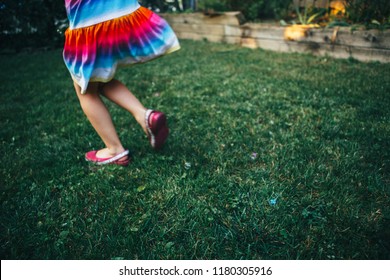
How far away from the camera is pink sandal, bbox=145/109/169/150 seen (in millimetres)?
1935

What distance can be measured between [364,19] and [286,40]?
3.97ft

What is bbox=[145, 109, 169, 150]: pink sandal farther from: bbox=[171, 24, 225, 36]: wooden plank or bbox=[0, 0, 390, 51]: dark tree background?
bbox=[171, 24, 225, 36]: wooden plank

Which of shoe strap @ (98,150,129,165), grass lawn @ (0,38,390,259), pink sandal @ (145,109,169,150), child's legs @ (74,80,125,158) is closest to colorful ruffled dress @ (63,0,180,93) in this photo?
child's legs @ (74,80,125,158)

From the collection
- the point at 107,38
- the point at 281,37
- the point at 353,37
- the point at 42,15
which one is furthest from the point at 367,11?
the point at 42,15

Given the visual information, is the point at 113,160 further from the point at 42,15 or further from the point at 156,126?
the point at 42,15

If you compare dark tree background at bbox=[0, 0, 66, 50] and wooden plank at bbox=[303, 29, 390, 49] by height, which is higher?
dark tree background at bbox=[0, 0, 66, 50]

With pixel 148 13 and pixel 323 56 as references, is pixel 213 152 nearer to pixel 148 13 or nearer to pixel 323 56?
pixel 148 13

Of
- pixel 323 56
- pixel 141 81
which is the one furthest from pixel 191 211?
pixel 323 56

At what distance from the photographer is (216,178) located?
5.96 ft

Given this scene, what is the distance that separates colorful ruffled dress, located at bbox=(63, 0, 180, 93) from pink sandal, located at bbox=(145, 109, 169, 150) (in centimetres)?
37

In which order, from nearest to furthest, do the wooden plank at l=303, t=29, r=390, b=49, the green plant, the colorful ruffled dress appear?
the colorful ruffled dress < the wooden plank at l=303, t=29, r=390, b=49 < the green plant

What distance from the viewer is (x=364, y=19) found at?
4.35m

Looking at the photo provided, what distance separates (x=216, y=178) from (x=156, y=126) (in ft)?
1.83
